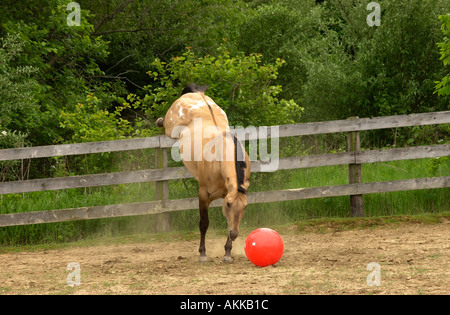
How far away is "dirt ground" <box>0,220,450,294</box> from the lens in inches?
226

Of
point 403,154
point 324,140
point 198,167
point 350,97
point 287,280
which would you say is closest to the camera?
point 287,280

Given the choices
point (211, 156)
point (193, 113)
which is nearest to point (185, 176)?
point (193, 113)

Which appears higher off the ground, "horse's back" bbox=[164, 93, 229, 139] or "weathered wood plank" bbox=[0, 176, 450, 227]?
"horse's back" bbox=[164, 93, 229, 139]

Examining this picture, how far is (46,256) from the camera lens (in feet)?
27.9

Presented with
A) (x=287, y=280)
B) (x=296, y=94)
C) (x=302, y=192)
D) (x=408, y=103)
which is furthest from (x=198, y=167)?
(x=296, y=94)

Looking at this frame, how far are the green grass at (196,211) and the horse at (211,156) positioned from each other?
2.22 meters

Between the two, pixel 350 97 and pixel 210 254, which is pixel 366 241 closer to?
pixel 210 254

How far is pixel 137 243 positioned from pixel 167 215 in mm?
776

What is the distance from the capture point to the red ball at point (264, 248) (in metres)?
6.75

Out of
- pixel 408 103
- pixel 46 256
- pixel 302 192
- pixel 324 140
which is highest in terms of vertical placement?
pixel 408 103

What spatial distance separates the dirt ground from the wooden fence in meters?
0.57

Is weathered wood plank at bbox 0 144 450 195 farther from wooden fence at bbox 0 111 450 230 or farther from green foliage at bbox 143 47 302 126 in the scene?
green foliage at bbox 143 47 302 126

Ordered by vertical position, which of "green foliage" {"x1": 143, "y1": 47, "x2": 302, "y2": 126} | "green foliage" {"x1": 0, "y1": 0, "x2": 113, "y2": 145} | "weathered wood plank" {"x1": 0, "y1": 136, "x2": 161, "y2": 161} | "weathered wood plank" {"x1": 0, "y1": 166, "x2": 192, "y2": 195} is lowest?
"weathered wood plank" {"x1": 0, "y1": 166, "x2": 192, "y2": 195}

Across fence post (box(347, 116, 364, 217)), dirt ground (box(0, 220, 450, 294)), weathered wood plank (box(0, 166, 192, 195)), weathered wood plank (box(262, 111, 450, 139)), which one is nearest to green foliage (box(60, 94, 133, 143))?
weathered wood plank (box(0, 166, 192, 195))
